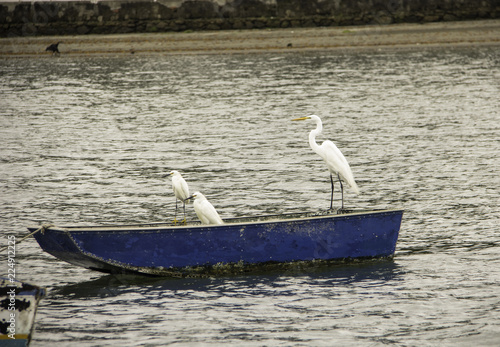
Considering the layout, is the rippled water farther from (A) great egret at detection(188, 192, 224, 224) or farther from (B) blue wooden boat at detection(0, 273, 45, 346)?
(B) blue wooden boat at detection(0, 273, 45, 346)

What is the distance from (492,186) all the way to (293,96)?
511 inches

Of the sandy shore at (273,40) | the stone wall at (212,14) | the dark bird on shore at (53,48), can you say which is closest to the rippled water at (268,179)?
the sandy shore at (273,40)

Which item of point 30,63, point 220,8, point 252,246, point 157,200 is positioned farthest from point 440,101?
point 30,63

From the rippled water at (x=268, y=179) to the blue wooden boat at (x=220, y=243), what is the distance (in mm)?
261

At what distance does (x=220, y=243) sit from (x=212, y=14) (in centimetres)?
3352

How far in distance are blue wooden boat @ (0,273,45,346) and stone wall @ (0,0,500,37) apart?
36.0 meters

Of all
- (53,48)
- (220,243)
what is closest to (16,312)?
(220,243)

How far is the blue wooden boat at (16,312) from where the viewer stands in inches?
316

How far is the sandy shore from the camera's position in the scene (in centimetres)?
3959

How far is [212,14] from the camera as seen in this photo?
4303cm

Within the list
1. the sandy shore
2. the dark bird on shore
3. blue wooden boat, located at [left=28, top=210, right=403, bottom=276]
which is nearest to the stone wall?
the sandy shore

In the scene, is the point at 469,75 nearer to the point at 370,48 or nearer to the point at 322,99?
the point at 322,99

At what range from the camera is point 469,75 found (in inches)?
1199

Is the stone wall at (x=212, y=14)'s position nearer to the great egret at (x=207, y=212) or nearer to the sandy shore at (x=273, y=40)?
the sandy shore at (x=273, y=40)
